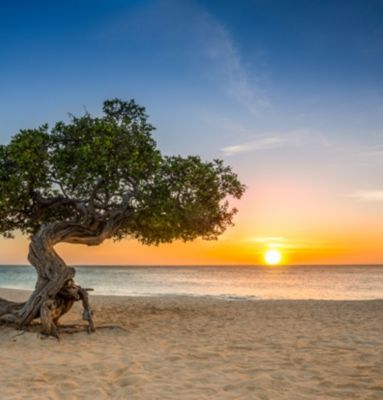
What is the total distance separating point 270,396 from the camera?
7316mm

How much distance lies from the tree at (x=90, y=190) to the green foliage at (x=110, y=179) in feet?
0.10

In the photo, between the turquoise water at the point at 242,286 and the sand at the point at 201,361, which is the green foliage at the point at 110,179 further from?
the turquoise water at the point at 242,286

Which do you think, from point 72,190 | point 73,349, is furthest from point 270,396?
point 72,190

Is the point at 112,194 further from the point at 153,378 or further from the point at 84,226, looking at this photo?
the point at 153,378

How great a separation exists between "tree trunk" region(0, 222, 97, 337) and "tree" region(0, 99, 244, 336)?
1.2 inches

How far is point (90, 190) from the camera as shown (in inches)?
584

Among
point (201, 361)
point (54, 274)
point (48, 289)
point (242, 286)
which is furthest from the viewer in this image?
point (242, 286)

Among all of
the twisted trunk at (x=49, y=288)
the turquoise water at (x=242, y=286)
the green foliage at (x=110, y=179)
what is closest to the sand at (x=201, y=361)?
the twisted trunk at (x=49, y=288)

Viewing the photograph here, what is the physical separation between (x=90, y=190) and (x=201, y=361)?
7257 mm

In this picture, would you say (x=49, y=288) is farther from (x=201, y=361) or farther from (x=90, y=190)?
(x=201, y=361)

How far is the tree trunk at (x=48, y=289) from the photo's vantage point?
43.7 ft

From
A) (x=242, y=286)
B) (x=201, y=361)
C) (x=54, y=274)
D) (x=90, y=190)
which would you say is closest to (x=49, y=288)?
(x=54, y=274)

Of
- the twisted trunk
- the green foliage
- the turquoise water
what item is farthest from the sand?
the turquoise water

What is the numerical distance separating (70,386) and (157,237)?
9.23 meters
